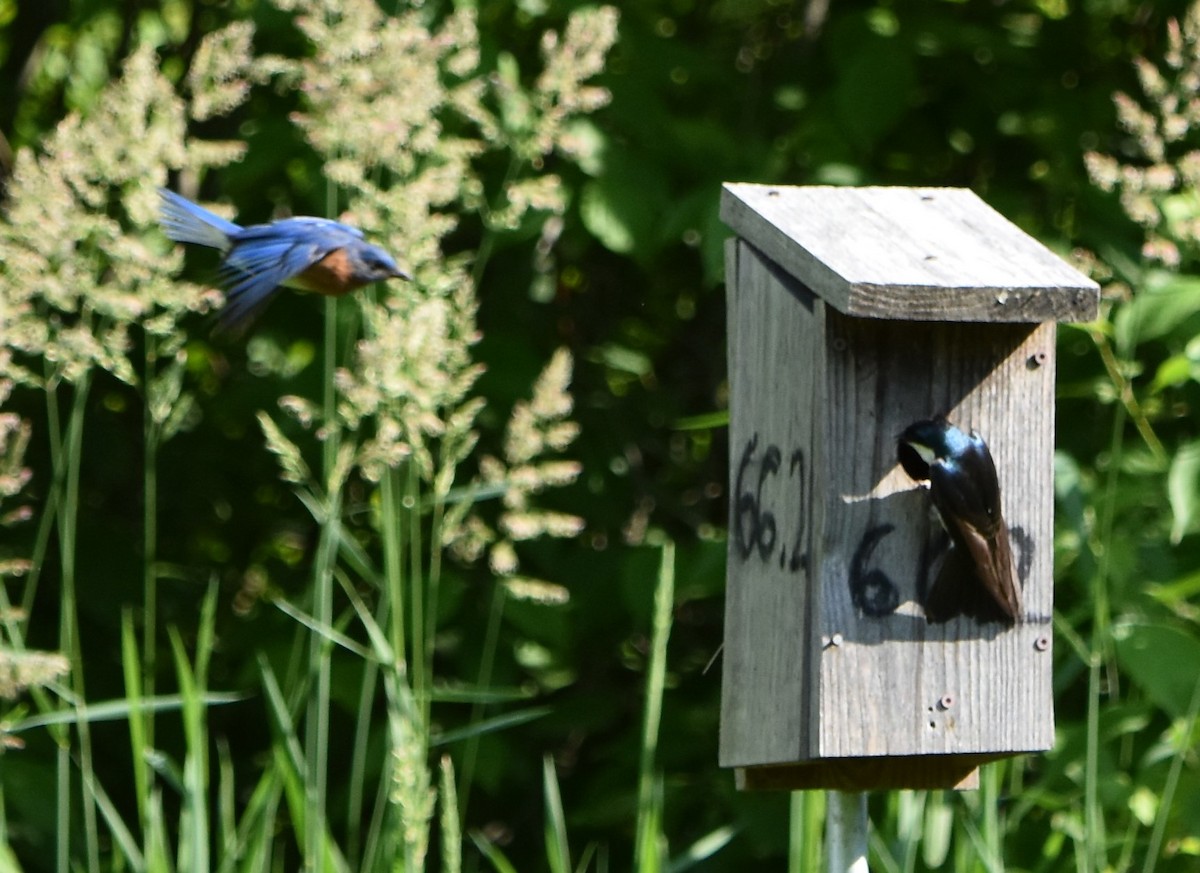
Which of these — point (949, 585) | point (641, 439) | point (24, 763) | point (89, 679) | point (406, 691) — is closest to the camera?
point (949, 585)

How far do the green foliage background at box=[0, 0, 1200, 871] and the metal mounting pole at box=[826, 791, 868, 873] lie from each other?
0.31 metres

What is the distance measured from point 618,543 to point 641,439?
386 mm

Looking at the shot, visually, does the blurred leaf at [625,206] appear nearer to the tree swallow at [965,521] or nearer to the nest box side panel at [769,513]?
the nest box side panel at [769,513]

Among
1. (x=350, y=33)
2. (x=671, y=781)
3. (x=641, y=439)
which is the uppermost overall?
(x=350, y=33)

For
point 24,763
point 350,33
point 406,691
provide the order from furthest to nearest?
1. point 24,763
2. point 350,33
3. point 406,691

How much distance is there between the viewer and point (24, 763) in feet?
9.12

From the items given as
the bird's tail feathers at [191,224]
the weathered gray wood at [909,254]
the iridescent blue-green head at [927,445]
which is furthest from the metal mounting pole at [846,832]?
the bird's tail feathers at [191,224]

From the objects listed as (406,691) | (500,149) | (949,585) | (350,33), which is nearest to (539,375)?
(500,149)

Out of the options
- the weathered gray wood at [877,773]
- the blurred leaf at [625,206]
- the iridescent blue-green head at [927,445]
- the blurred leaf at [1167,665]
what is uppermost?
the blurred leaf at [625,206]

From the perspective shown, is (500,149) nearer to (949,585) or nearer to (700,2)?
(700,2)

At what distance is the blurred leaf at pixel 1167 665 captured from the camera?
237 cm

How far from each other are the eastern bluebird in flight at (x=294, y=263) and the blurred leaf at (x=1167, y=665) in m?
1.15

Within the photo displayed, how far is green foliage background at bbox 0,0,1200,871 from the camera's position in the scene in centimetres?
267

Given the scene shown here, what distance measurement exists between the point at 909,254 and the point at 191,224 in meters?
1.17
